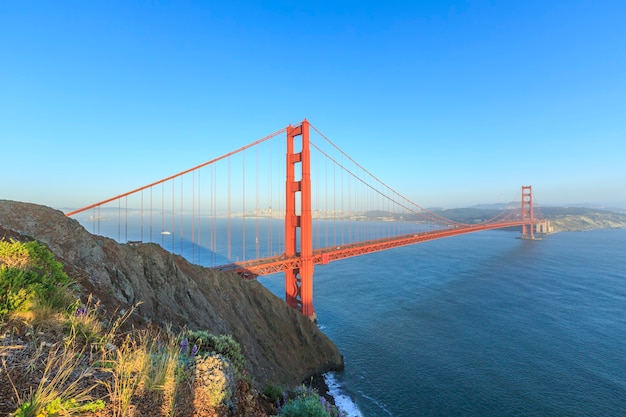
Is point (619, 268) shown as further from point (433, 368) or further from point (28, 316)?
point (28, 316)

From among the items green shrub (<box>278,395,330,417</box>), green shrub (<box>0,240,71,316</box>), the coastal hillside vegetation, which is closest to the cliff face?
green shrub (<box>0,240,71,316</box>)

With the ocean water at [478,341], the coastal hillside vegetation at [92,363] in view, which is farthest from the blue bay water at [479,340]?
the coastal hillside vegetation at [92,363]

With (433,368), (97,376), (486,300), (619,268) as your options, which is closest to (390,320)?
(433,368)

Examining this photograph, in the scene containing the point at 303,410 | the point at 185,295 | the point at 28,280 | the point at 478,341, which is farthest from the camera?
the point at 478,341

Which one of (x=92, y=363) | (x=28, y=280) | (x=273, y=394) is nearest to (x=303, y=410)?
(x=273, y=394)

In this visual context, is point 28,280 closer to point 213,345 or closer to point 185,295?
point 213,345

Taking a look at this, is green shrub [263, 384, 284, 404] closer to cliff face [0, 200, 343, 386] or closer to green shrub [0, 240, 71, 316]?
cliff face [0, 200, 343, 386]
